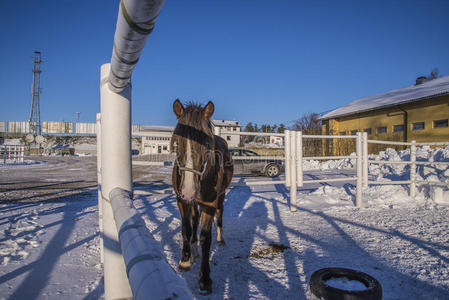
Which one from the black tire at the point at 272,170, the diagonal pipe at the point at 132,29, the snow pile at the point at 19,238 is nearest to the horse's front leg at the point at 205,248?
the diagonal pipe at the point at 132,29

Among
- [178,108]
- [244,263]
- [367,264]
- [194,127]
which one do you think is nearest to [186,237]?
[244,263]

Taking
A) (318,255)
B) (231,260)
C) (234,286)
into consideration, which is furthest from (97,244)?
(318,255)

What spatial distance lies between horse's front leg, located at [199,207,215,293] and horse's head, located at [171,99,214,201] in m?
0.65

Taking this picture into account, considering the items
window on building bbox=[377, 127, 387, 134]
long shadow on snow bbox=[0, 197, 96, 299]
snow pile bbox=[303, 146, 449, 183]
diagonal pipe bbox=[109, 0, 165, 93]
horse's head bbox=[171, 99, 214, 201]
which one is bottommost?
long shadow on snow bbox=[0, 197, 96, 299]

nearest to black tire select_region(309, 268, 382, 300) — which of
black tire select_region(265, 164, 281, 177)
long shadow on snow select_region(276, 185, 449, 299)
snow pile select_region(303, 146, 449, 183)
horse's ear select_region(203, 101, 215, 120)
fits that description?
long shadow on snow select_region(276, 185, 449, 299)

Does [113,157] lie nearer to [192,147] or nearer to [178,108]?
[192,147]

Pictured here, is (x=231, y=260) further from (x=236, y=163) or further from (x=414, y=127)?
(x=414, y=127)

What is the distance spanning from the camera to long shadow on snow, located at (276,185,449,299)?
7.59 ft

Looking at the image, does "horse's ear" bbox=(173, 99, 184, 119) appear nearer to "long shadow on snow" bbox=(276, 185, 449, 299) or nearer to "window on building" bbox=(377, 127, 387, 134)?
"long shadow on snow" bbox=(276, 185, 449, 299)

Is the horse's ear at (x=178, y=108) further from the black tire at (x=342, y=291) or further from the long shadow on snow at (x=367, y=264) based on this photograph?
the long shadow on snow at (x=367, y=264)

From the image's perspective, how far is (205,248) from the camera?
8.77 ft

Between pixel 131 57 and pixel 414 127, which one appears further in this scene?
pixel 414 127

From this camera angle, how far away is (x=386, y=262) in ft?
9.57

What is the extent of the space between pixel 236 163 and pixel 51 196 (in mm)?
7917
